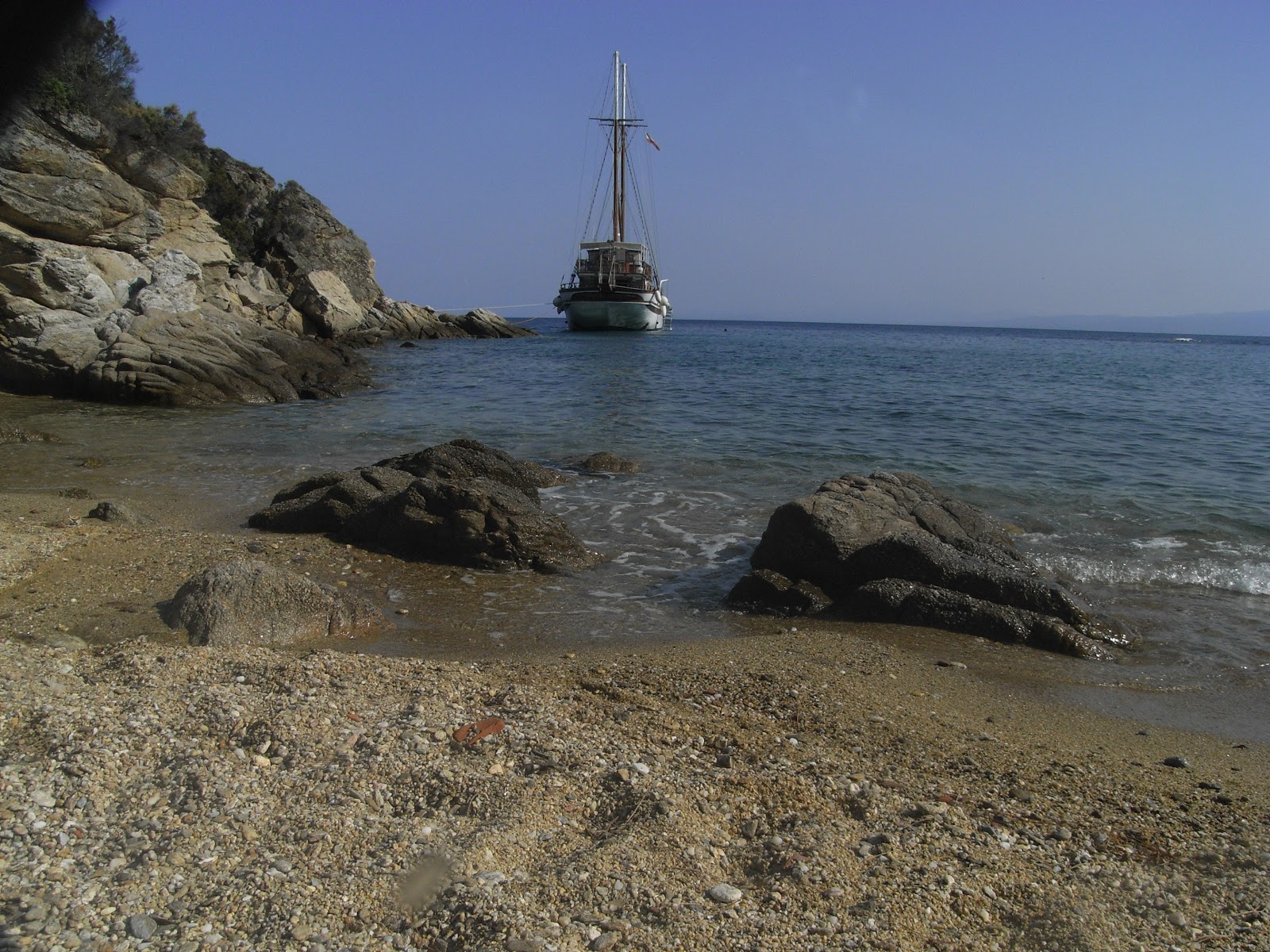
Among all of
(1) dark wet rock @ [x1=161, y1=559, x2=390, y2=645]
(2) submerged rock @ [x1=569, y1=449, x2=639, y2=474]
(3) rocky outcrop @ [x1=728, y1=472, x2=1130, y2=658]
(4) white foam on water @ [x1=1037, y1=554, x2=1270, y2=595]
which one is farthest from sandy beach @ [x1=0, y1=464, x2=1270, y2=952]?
(2) submerged rock @ [x1=569, y1=449, x2=639, y2=474]

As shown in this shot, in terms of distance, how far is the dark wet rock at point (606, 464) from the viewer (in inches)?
521

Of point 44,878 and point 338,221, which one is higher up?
point 338,221

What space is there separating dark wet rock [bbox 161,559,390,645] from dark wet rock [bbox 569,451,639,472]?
7070mm

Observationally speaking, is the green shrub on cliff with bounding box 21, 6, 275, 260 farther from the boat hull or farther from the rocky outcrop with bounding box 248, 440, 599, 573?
the boat hull

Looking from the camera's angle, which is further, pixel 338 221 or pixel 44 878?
pixel 338 221

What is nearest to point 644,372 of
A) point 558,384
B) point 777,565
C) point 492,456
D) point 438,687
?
point 558,384

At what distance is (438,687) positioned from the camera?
4.78 m

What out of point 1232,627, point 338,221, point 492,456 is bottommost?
point 1232,627

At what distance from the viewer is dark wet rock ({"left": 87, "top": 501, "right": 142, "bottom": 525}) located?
8.61m

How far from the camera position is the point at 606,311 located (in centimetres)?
6262

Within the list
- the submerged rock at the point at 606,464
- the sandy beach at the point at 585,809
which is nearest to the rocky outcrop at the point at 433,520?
the sandy beach at the point at 585,809

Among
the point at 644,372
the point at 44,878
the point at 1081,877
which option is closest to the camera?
the point at 44,878

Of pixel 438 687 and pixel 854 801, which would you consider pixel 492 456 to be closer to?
pixel 438 687

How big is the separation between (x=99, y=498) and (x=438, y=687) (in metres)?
7.34
